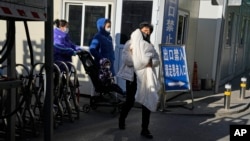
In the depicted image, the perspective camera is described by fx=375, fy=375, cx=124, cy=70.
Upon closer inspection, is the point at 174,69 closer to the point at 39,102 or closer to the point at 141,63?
the point at 141,63

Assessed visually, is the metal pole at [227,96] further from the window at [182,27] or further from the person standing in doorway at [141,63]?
the person standing in doorway at [141,63]

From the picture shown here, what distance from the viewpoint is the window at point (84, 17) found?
8975mm

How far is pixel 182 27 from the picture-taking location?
9812 mm

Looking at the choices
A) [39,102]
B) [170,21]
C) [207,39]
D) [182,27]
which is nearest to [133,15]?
[170,21]

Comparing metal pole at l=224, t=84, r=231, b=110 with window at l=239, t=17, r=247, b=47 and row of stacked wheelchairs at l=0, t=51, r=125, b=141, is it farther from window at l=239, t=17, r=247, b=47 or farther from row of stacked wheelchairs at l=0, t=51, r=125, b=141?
window at l=239, t=17, r=247, b=47

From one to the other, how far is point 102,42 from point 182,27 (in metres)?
2.91

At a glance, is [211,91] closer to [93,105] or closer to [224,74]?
[224,74]

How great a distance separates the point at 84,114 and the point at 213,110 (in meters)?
2.96

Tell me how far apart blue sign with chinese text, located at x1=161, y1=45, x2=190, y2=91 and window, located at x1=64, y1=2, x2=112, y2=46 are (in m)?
1.80

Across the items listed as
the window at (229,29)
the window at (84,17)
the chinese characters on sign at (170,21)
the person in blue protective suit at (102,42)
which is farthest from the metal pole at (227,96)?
the window at (229,29)

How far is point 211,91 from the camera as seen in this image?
1145cm

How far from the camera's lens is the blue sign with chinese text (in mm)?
8062

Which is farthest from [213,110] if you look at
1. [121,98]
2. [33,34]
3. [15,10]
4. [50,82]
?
[15,10]

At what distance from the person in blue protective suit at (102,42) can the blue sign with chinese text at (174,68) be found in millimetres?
1177
